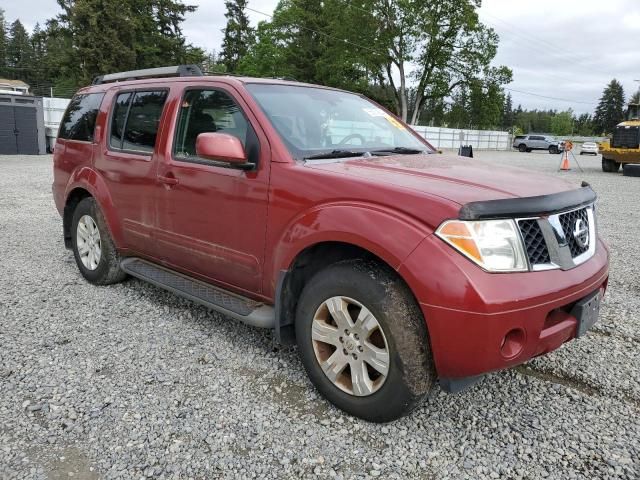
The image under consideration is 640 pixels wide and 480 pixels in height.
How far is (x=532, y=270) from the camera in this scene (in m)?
2.38

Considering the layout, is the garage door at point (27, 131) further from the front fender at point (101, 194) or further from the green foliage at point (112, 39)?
the green foliage at point (112, 39)

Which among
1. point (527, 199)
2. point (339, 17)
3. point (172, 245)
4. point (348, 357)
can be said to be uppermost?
point (339, 17)

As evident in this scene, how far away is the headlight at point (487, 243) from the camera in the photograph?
91.3 inches

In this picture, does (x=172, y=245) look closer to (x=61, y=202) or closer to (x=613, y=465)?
(x=61, y=202)

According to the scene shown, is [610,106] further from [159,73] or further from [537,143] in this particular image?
[159,73]

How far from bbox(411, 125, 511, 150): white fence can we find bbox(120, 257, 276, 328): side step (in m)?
34.2

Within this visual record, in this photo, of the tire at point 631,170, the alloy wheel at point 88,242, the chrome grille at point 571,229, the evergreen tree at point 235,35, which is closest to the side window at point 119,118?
Result: the alloy wheel at point 88,242

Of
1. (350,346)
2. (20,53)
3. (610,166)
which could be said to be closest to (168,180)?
(350,346)

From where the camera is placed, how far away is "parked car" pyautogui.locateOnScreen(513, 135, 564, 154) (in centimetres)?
4566

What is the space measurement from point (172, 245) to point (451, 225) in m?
2.25

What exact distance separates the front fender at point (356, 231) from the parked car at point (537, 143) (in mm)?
47124

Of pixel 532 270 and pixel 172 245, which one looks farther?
pixel 172 245

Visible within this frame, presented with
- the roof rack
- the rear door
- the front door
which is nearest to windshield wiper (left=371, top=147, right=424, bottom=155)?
the front door

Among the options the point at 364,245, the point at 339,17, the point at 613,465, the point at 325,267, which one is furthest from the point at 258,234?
the point at 339,17
